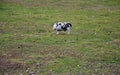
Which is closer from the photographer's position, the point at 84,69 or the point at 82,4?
the point at 84,69

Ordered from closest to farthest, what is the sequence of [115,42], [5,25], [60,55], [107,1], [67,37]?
[60,55]
[115,42]
[67,37]
[5,25]
[107,1]

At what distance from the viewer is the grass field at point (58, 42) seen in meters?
16.8

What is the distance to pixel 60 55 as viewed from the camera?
62.7 feet

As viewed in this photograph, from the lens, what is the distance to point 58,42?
2273 centimetres

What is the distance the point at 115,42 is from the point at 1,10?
18272mm

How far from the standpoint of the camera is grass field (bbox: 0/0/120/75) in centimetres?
1680

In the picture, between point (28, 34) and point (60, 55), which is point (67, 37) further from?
point (60, 55)

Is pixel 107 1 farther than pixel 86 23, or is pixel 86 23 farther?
pixel 107 1

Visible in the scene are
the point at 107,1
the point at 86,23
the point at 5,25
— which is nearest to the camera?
the point at 5,25

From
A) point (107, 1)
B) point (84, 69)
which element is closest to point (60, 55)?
point (84, 69)

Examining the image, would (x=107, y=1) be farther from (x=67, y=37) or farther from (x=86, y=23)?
(x=67, y=37)

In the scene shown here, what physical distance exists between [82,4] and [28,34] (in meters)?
23.5

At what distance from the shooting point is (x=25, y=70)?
16.2m

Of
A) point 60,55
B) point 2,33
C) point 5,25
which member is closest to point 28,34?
point 2,33
